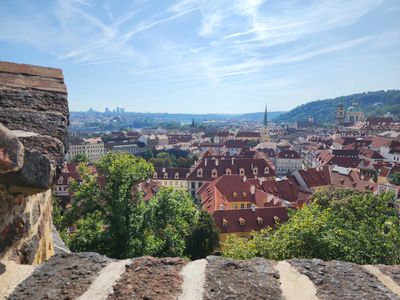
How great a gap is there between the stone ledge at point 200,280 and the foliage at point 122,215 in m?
10.6

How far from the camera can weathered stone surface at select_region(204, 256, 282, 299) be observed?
218 centimetres

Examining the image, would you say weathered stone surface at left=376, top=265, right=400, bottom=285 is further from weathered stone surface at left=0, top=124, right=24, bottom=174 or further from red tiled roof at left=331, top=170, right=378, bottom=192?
red tiled roof at left=331, top=170, right=378, bottom=192

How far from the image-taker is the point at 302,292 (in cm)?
228

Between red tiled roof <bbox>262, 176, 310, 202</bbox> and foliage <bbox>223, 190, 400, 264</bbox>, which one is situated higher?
foliage <bbox>223, 190, 400, 264</bbox>

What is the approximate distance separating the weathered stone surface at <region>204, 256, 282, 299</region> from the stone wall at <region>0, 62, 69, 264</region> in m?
1.22

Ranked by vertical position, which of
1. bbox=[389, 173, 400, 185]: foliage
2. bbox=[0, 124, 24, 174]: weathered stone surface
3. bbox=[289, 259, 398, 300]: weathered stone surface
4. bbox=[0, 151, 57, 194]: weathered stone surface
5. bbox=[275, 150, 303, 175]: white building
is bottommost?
bbox=[275, 150, 303, 175]: white building

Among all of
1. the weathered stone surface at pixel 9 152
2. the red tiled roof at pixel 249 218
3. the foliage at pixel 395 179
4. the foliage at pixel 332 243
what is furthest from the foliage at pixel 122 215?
the foliage at pixel 395 179

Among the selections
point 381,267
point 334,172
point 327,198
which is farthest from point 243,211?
point 334,172

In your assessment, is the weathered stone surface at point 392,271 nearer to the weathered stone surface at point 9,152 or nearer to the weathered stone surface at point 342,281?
the weathered stone surface at point 342,281

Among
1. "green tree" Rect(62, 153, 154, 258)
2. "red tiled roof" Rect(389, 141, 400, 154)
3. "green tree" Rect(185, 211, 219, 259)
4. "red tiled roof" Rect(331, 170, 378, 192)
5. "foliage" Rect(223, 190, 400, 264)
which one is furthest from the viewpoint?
"red tiled roof" Rect(389, 141, 400, 154)

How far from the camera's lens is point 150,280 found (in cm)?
234

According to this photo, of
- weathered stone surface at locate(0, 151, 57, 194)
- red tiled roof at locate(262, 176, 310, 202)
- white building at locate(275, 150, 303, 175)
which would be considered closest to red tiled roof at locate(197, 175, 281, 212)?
red tiled roof at locate(262, 176, 310, 202)

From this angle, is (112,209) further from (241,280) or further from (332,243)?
(241,280)

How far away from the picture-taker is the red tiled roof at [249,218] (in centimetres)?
3094
